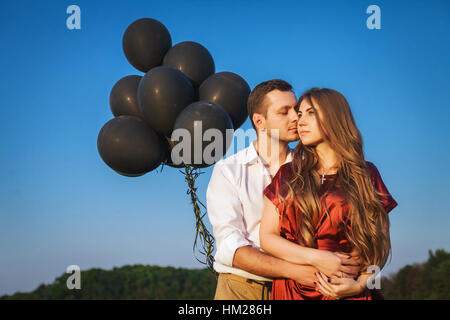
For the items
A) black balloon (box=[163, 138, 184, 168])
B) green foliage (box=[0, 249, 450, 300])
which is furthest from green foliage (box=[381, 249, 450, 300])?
black balloon (box=[163, 138, 184, 168])

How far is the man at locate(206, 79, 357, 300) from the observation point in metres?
2.33

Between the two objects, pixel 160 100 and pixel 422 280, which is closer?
pixel 160 100

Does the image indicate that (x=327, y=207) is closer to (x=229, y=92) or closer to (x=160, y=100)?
(x=229, y=92)

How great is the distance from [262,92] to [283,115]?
0.27 meters

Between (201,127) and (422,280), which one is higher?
(201,127)

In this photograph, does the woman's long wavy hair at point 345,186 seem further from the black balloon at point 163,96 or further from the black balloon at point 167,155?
the black balloon at point 167,155

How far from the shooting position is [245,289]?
2.48 m

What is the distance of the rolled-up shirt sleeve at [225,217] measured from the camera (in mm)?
2383

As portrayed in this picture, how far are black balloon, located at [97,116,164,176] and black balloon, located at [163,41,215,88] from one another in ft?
1.92

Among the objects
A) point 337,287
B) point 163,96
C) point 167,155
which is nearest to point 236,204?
point 337,287

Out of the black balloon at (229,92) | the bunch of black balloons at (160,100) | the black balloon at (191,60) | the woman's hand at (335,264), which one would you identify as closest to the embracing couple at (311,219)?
the woman's hand at (335,264)
